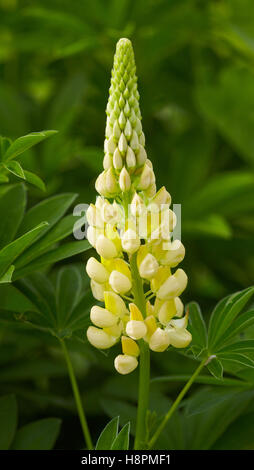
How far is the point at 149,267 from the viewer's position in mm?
634

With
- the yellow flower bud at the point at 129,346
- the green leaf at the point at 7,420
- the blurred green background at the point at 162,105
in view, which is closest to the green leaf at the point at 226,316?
the yellow flower bud at the point at 129,346

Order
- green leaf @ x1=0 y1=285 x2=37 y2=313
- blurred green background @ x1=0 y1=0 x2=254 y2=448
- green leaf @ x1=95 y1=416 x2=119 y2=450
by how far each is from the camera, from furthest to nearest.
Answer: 1. blurred green background @ x1=0 y1=0 x2=254 y2=448
2. green leaf @ x1=0 y1=285 x2=37 y2=313
3. green leaf @ x1=95 y1=416 x2=119 y2=450

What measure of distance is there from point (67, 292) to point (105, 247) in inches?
9.0

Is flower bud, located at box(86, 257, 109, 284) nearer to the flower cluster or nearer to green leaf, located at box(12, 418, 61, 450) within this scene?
the flower cluster

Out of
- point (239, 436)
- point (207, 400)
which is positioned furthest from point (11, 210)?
point (239, 436)

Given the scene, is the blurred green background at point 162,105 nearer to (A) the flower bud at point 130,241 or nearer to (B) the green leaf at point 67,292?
(B) the green leaf at point 67,292

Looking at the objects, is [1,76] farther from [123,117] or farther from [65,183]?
[123,117]

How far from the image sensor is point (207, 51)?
1.77 m

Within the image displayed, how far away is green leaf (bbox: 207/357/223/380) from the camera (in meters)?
0.66

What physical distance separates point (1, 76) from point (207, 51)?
629 millimetres

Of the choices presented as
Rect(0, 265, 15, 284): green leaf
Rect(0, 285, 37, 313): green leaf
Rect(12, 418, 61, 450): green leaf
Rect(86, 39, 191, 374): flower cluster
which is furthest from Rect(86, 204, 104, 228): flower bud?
Rect(12, 418, 61, 450): green leaf

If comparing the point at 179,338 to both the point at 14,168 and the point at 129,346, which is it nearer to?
the point at 129,346

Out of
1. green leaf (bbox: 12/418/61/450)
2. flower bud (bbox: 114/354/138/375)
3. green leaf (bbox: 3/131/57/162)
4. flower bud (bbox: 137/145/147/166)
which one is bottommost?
green leaf (bbox: 12/418/61/450)

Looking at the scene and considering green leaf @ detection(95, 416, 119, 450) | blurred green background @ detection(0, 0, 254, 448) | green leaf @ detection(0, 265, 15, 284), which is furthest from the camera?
blurred green background @ detection(0, 0, 254, 448)
